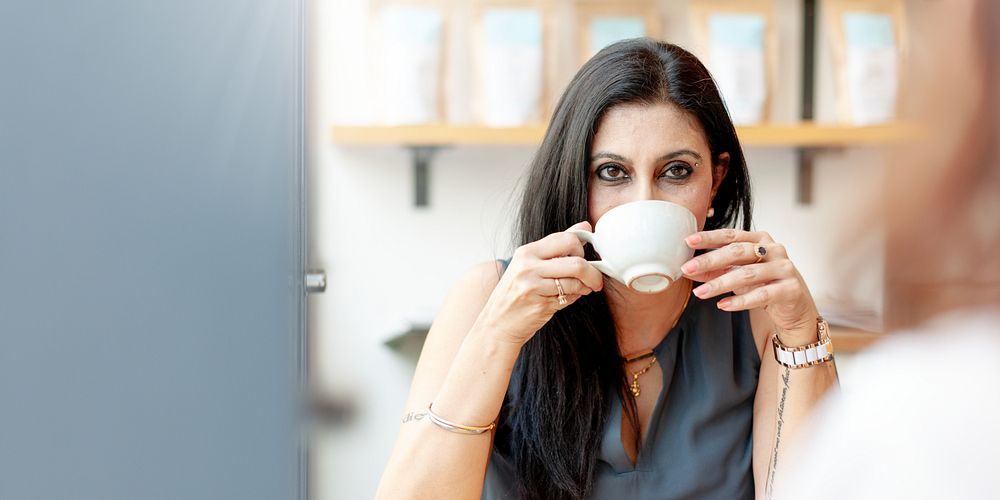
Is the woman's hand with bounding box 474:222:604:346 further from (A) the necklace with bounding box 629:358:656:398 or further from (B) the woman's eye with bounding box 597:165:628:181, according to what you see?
(A) the necklace with bounding box 629:358:656:398

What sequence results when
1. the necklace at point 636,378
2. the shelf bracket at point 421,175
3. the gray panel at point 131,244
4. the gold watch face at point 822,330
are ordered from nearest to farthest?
the gray panel at point 131,244, the gold watch face at point 822,330, the necklace at point 636,378, the shelf bracket at point 421,175

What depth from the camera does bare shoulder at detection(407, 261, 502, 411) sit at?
3.21 ft

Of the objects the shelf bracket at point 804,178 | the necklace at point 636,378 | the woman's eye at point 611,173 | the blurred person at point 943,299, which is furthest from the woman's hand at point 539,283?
the shelf bracket at point 804,178

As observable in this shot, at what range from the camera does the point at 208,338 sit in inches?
13.6

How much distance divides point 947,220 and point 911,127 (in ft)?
Answer: 0.12

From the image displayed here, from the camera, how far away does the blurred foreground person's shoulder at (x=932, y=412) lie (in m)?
0.34

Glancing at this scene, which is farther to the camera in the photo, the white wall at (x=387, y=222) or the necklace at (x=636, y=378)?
the white wall at (x=387, y=222)

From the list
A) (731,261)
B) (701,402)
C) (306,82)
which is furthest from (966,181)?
(701,402)

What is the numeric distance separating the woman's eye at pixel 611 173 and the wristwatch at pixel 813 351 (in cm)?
26

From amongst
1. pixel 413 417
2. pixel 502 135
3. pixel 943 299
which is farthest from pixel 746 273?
pixel 502 135

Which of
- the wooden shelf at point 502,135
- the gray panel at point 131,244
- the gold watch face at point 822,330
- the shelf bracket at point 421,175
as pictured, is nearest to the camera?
the gray panel at point 131,244

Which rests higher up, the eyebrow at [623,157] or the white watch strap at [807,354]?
the eyebrow at [623,157]

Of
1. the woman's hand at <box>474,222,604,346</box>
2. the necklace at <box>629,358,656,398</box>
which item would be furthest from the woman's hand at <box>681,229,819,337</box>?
the necklace at <box>629,358,656,398</box>

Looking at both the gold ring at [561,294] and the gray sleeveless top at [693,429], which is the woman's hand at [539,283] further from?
the gray sleeveless top at [693,429]
